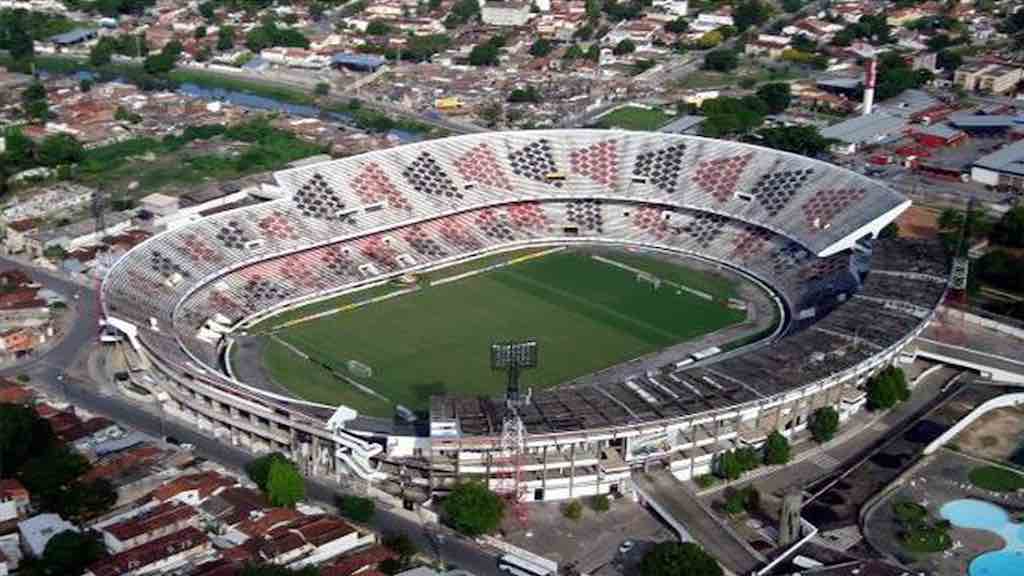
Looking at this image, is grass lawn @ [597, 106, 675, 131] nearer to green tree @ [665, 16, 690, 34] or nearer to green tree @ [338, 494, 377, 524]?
green tree @ [665, 16, 690, 34]

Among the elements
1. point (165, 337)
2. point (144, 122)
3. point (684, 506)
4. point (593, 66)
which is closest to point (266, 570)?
point (684, 506)

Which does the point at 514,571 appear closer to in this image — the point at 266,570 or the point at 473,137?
the point at 266,570

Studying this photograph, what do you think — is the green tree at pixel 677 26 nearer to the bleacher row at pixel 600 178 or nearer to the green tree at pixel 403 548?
the bleacher row at pixel 600 178

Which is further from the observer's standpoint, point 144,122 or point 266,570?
point 144,122

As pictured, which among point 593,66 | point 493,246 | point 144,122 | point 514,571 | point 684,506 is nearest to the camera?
point 514,571

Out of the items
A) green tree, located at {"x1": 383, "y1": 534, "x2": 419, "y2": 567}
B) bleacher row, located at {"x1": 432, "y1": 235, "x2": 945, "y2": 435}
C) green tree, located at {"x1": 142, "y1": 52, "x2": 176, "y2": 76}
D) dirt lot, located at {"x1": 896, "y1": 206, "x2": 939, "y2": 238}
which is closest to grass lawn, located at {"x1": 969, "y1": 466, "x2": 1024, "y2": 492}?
bleacher row, located at {"x1": 432, "y1": 235, "x2": 945, "y2": 435}

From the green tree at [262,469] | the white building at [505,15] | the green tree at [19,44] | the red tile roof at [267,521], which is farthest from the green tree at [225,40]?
the red tile roof at [267,521]
